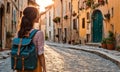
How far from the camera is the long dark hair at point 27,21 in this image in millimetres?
4086

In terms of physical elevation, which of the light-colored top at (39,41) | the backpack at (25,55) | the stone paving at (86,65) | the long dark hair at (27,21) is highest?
the long dark hair at (27,21)

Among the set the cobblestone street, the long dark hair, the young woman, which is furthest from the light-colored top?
the cobblestone street

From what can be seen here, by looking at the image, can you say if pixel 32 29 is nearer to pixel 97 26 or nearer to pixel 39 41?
pixel 39 41

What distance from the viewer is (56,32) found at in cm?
4669

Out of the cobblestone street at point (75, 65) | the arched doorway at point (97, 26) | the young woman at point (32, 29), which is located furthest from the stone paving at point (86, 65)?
the arched doorway at point (97, 26)

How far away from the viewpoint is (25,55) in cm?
394

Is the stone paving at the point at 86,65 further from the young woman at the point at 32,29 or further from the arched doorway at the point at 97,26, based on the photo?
the arched doorway at the point at 97,26

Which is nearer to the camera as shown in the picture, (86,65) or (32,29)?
(32,29)

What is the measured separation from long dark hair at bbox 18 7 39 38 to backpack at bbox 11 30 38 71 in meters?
0.12

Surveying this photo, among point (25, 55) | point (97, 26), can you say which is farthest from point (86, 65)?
point (97, 26)

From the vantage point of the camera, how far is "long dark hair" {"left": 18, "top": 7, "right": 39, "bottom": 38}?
4.09 metres

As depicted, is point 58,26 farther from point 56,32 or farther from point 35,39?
point 35,39

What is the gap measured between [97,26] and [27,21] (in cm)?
2250

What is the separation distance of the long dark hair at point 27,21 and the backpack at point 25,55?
0.12 meters
